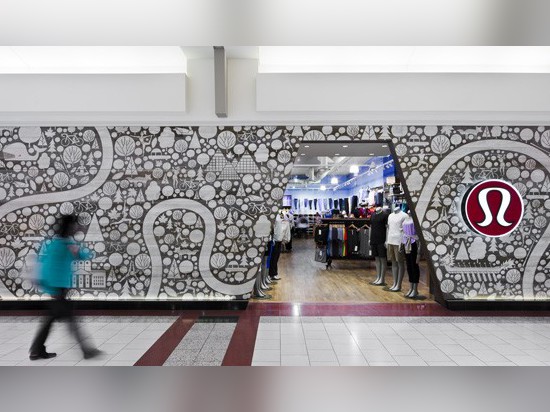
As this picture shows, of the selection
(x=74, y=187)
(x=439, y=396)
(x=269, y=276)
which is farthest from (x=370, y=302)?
(x=439, y=396)

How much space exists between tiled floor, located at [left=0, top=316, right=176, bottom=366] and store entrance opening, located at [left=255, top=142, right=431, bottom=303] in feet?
7.32

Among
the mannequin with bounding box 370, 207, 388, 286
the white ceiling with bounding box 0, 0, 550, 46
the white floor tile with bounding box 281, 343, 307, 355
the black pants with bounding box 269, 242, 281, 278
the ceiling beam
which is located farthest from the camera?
the black pants with bounding box 269, 242, 281, 278

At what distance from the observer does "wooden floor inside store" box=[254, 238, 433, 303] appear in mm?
6801

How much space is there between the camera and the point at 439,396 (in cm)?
74

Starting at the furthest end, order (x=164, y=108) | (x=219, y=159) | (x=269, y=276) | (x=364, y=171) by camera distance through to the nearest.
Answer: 1. (x=364, y=171)
2. (x=269, y=276)
3. (x=219, y=159)
4. (x=164, y=108)

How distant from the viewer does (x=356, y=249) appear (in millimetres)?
10359

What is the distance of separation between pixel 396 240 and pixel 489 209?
1667mm

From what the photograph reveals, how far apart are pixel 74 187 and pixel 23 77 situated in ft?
5.88

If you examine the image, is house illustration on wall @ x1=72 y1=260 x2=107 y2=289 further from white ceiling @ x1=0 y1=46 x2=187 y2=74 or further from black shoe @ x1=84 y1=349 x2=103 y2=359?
white ceiling @ x1=0 y1=46 x2=187 y2=74

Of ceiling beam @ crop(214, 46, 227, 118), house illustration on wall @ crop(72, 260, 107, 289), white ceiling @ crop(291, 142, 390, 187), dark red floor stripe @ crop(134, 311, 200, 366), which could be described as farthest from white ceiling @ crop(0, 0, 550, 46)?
house illustration on wall @ crop(72, 260, 107, 289)

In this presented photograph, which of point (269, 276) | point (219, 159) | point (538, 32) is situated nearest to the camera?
point (538, 32)

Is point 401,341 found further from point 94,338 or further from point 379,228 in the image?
point 94,338

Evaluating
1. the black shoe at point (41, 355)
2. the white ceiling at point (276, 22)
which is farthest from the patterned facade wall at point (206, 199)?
the white ceiling at point (276, 22)

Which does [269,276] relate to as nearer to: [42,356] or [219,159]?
[219,159]
